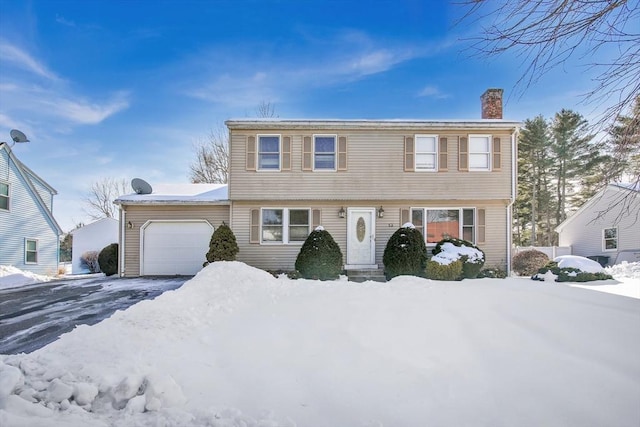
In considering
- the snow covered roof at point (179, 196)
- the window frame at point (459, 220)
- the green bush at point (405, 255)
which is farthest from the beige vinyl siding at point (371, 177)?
the green bush at point (405, 255)

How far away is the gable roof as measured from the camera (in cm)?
1430

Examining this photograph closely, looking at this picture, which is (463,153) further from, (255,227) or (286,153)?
(255,227)

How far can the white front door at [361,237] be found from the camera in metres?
11.4

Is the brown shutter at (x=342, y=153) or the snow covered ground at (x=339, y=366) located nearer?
the snow covered ground at (x=339, y=366)

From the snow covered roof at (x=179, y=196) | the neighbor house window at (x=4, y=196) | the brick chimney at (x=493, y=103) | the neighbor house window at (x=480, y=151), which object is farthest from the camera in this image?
the neighbor house window at (x=4, y=196)

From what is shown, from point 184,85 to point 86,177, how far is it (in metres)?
23.0

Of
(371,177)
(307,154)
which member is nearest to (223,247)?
(307,154)

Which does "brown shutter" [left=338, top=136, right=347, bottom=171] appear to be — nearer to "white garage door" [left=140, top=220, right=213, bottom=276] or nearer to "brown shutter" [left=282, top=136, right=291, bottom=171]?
"brown shutter" [left=282, top=136, right=291, bottom=171]

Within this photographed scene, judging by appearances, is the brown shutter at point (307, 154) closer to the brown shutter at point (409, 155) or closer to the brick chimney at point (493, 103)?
the brown shutter at point (409, 155)

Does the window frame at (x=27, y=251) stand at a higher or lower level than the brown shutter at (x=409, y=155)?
lower

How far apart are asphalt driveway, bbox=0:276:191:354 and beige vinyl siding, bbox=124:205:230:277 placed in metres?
1.04

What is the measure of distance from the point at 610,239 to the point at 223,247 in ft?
65.6

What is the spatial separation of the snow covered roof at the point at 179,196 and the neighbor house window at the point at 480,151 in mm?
9075

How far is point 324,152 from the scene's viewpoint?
1153 cm
